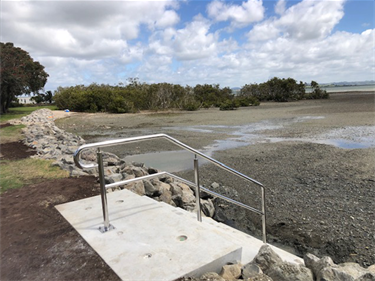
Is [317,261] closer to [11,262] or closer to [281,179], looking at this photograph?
[11,262]

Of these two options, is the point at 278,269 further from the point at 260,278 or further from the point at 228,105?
the point at 228,105

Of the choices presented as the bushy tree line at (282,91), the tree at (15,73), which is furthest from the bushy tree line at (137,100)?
the bushy tree line at (282,91)

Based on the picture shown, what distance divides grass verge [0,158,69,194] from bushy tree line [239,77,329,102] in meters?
55.1

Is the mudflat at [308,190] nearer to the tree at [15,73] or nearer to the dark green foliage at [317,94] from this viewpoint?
the tree at [15,73]

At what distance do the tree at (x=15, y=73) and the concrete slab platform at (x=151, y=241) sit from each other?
84.3ft

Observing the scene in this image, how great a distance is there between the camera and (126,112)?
39.9 m

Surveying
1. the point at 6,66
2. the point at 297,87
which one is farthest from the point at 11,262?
the point at 297,87

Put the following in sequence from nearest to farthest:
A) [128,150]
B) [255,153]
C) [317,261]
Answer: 1. [317,261]
2. [255,153]
3. [128,150]

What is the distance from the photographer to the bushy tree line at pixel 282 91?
56.9 meters

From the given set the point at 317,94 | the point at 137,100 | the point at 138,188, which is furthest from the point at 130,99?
the point at 317,94

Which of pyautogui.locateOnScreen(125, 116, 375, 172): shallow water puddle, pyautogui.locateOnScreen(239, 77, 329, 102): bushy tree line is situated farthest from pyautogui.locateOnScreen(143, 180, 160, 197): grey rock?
pyautogui.locateOnScreen(239, 77, 329, 102): bushy tree line

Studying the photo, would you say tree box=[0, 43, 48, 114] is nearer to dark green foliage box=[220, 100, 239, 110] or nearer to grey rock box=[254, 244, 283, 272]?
dark green foliage box=[220, 100, 239, 110]

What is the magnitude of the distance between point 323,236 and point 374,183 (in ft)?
11.1

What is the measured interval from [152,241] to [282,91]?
5866 centimetres
